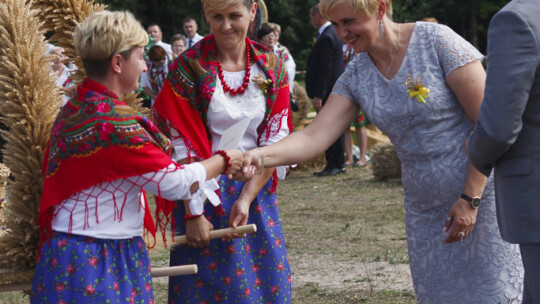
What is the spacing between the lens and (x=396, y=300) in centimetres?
537

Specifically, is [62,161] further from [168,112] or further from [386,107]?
[386,107]

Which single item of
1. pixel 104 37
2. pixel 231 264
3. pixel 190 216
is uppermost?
pixel 104 37

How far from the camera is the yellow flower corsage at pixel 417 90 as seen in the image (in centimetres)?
327

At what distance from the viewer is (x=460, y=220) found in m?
3.21

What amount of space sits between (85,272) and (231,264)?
35.0 inches

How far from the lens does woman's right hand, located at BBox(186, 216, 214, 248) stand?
11.5ft

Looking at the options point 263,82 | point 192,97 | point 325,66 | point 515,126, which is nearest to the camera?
point 515,126

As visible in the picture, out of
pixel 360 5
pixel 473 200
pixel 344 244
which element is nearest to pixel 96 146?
pixel 360 5

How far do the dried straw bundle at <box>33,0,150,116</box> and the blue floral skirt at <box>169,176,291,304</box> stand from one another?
3.10 ft

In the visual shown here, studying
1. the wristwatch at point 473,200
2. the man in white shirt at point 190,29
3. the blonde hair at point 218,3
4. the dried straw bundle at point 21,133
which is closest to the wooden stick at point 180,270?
the dried straw bundle at point 21,133

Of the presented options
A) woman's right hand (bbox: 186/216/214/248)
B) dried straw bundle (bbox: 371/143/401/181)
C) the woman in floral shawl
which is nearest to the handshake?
the woman in floral shawl

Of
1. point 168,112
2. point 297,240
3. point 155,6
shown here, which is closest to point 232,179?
point 168,112

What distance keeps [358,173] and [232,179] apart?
8.27 meters

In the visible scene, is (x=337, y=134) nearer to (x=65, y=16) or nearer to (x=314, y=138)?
(x=314, y=138)
